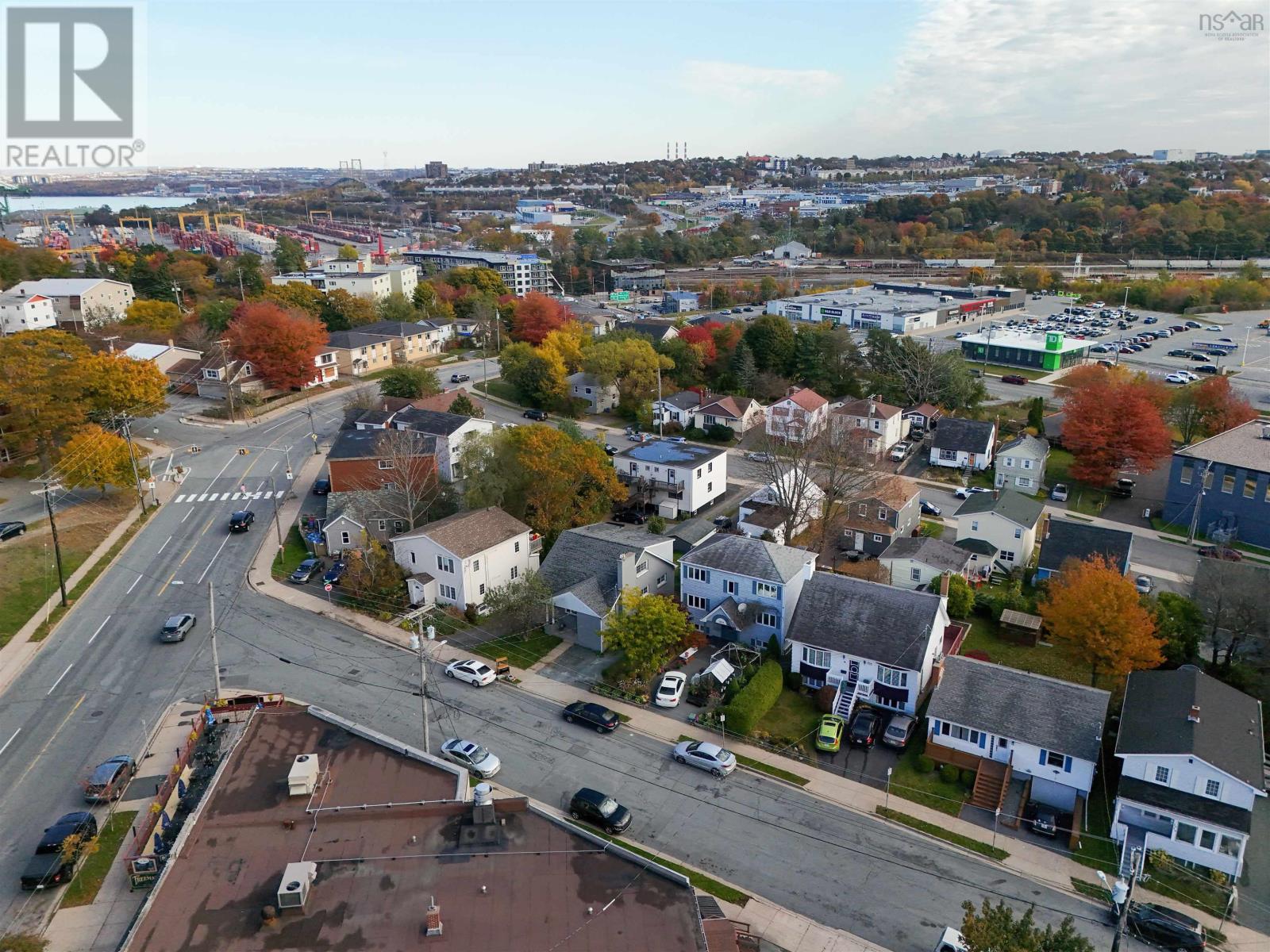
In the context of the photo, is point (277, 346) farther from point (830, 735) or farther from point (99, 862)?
point (830, 735)

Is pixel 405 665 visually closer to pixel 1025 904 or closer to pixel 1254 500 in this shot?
pixel 1025 904

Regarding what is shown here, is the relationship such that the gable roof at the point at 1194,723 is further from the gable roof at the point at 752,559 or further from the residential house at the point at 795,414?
the residential house at the point at 795,414

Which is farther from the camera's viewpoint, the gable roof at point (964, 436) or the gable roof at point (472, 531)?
the gable roof at point (964, 436)

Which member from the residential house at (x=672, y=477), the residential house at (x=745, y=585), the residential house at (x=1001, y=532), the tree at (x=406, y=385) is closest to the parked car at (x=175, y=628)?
the residential house at (x=745, y=585)

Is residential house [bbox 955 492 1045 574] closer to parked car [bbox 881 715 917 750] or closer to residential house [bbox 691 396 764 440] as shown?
parked car [bbox 881 715 917 750]

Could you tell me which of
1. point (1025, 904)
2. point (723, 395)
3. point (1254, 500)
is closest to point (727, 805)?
point (1025, 904)

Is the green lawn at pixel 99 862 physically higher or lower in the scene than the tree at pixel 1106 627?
lower
